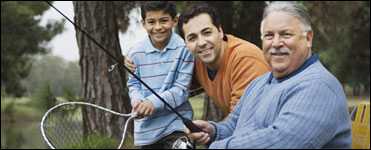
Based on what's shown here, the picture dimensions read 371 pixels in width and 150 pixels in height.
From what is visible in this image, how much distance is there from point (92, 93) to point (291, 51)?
5.70 meters

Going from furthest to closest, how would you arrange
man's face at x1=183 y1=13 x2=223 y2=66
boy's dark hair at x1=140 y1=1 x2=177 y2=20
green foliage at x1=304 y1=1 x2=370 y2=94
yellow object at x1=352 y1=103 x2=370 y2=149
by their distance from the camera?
green foliage at x1=304 y1=1 x2=370 y2=94 < boy's dark hair at x1=140 y1=1 x2=177 y2=20 < man's face at x1=183 y1=13 x2=223 y2=66 < yellow object at x1=352 y1=103 x2=370 y2=149

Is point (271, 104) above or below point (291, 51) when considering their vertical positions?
below

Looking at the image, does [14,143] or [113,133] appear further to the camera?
[14,143]

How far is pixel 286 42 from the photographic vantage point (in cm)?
216

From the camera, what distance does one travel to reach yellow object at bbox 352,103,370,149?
2.54 meters

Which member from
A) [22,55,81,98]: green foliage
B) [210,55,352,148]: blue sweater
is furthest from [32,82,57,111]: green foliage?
[210,55,352,148]: blue sweater

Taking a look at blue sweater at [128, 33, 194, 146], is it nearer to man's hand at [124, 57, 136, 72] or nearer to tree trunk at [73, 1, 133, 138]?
man's hand at [124, 57, 136, 72]

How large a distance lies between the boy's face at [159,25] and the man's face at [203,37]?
13.8 inches

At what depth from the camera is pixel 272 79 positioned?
2.27 metres

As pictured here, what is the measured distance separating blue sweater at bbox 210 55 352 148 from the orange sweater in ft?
2.16

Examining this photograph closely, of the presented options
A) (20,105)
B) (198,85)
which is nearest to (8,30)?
(20,105)

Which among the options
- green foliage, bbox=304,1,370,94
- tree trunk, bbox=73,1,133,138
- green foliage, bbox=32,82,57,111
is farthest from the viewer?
green foliage, bbox=304,1,370,94

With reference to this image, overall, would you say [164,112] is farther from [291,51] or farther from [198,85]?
[291,51]

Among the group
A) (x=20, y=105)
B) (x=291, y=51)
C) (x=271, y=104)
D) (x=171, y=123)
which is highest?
(x=291, y=51)
